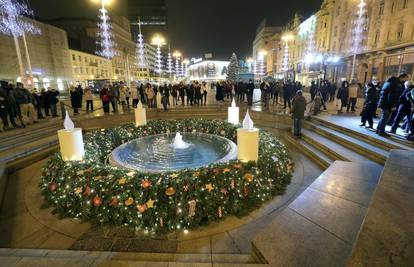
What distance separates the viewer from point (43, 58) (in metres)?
40.7

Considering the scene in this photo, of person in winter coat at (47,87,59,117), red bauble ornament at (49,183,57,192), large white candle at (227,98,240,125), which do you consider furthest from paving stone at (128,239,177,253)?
person in winter coat at (47,87,59,117)

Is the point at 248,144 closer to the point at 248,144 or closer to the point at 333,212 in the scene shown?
the point at 248,144

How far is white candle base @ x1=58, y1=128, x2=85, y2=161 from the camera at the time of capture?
5.30 metres

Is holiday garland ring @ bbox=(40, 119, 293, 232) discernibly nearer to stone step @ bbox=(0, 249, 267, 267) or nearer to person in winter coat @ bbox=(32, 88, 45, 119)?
stone step @ bbox=(0, 249, 267, 267)

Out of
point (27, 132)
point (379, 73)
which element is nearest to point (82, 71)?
point (27, 132)

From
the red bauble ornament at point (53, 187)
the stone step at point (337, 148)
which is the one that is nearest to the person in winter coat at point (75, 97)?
the red bauble ornament at point (53, 187)

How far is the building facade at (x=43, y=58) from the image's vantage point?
106ft

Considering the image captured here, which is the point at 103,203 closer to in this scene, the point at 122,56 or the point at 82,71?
the point at 82,71

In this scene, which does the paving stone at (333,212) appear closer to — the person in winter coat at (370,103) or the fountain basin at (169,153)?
the fountain basin at (169,153)

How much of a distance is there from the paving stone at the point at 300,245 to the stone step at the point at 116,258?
11.0 inches

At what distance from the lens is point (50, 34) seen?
42188mm

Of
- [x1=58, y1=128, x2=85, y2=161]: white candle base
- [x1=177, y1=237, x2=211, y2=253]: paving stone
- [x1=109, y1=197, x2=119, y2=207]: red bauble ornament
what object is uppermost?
[x1=58, y1=128, x2=85, y2=161]: white candle base

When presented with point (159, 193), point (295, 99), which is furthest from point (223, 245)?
point (295, 99)

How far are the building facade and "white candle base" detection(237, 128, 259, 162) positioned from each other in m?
39.1
